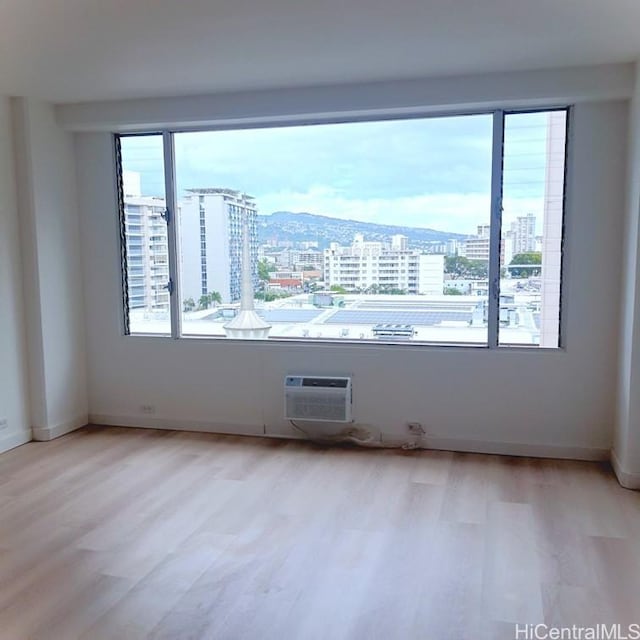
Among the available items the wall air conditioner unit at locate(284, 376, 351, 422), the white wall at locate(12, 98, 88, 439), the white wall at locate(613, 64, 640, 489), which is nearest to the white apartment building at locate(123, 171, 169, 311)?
the white wall at locate(12, 98, 88, 439)

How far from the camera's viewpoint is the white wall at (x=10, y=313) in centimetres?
439

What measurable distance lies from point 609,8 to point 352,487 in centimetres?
291

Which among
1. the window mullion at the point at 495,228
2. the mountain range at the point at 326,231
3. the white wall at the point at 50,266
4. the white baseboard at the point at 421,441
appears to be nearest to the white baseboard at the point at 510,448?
the white baseboard at the point at 421,441

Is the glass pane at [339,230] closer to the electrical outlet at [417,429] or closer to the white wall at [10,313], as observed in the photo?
the electrical outlet at [417,429]

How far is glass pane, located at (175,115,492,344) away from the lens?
4332mm

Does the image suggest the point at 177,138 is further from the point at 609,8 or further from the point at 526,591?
the point at 526,591

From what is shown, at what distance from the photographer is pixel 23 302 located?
182 inches

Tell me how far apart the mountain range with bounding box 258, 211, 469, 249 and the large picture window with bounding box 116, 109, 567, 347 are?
0.04 ft

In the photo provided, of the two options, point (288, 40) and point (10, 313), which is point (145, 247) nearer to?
point (10, 313)

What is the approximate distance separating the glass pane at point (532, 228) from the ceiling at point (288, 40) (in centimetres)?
52

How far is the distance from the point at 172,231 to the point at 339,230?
4.57 ft

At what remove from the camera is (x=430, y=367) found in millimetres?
4383

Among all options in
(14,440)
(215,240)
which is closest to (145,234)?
(215,240)

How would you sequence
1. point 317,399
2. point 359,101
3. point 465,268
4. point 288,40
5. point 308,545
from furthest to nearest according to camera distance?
point 317,399 < point 465,268 < point 359,101 < point 288,40 < point 308,545
